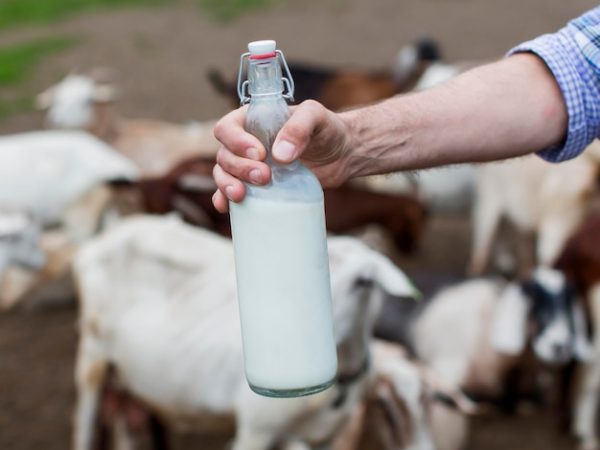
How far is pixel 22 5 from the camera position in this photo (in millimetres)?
16453

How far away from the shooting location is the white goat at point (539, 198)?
234 inches

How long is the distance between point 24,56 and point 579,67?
12373 millimetres

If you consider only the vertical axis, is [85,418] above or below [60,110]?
below

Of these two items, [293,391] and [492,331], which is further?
[492,331]

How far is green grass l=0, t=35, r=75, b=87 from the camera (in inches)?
508

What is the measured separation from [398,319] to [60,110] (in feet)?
13.0

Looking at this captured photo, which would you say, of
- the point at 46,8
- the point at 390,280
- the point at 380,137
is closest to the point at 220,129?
the point at 380,137

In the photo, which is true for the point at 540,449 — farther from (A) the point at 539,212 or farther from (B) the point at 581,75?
(B) the point at 581,75

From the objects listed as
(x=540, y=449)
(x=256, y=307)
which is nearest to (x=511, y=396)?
(x=540, y=449)

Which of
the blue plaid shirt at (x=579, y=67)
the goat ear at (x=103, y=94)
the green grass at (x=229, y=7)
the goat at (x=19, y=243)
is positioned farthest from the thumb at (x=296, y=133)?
the green grass at (x=229, y=7)

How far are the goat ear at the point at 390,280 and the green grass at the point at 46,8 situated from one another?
12.9 metres

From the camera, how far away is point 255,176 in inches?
66.8

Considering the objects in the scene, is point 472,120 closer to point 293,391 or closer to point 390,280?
point 293,391

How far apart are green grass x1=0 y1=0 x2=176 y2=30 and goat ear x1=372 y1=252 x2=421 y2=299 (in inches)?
506
